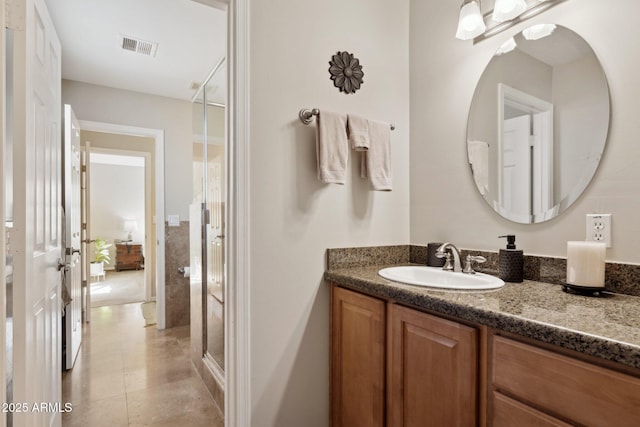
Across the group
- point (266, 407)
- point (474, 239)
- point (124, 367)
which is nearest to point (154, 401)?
point (124, 367)

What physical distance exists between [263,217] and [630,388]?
4.05 feet

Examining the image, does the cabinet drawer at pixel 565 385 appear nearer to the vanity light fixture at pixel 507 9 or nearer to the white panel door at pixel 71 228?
the vanity light fixture at pixel 507 9

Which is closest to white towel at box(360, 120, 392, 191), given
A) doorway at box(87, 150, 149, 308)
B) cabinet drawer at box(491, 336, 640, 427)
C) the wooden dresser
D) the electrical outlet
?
the electrical outlet

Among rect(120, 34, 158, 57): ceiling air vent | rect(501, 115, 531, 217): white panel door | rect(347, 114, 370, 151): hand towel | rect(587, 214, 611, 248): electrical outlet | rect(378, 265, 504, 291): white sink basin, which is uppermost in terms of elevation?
rect(120, 34, 158, 57): ceiling air vent

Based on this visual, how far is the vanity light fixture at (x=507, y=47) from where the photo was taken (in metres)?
1.45

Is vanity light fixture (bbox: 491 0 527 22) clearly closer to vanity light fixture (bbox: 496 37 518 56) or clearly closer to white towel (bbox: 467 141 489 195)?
vanity light fixture (bbox: 496 37 518 56)

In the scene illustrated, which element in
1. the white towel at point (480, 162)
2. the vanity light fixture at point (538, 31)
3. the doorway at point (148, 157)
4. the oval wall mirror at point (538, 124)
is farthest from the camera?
the doorway at point (148, 157)

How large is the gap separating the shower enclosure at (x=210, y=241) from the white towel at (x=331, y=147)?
742mm

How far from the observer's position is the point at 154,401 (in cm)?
209

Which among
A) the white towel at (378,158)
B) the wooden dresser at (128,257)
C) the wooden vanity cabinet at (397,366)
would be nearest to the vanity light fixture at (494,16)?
the white towel at (378,158)

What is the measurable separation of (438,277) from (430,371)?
540 millimetres

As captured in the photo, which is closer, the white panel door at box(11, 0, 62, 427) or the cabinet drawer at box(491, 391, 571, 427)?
the cabinet drawer at box(491, 391, 571, 427)

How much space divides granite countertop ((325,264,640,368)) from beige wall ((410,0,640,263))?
0.84 feet

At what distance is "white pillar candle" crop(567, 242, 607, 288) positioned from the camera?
3.47 ft
